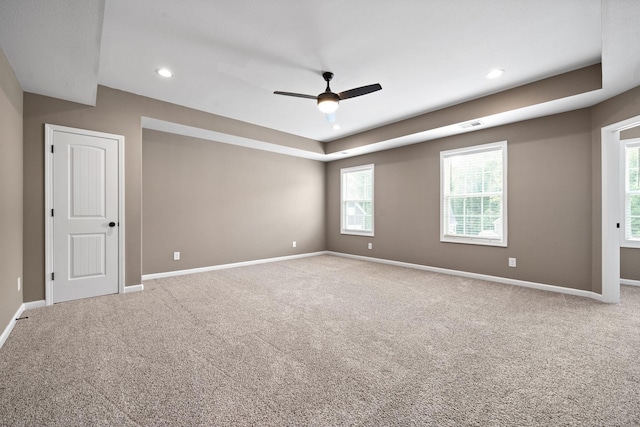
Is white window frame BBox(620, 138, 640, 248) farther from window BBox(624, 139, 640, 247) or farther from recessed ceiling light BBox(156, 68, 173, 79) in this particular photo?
recessed ceiling light BBox(156, 68, 173, 79)

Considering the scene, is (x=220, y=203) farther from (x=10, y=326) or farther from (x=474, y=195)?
(x=474, y=195)

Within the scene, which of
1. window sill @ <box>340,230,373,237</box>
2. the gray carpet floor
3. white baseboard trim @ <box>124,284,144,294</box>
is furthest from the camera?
window sill @ <box>340,230,373,237</box>

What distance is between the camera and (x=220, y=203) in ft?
17.7

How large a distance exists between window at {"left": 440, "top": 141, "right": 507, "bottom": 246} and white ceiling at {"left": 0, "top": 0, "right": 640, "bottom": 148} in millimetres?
866

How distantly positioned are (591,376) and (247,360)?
2.39m

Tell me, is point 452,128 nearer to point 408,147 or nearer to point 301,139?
point 408,147

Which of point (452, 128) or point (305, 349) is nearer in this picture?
point (305, 349)

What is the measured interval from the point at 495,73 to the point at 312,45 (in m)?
2.18

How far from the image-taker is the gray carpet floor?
1.57m

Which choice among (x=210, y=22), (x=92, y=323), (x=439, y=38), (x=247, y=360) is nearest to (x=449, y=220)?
(x=439, y=38)

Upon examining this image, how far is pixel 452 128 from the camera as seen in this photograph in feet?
14.8

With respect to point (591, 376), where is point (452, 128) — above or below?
above

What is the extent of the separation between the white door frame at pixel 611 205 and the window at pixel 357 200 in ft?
12.2

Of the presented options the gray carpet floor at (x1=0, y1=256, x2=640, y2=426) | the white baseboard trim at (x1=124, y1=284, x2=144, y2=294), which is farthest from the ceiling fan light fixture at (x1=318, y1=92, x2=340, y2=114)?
the white baseboard trim at (x1=124, y1=284, x2=144, y2=294)
